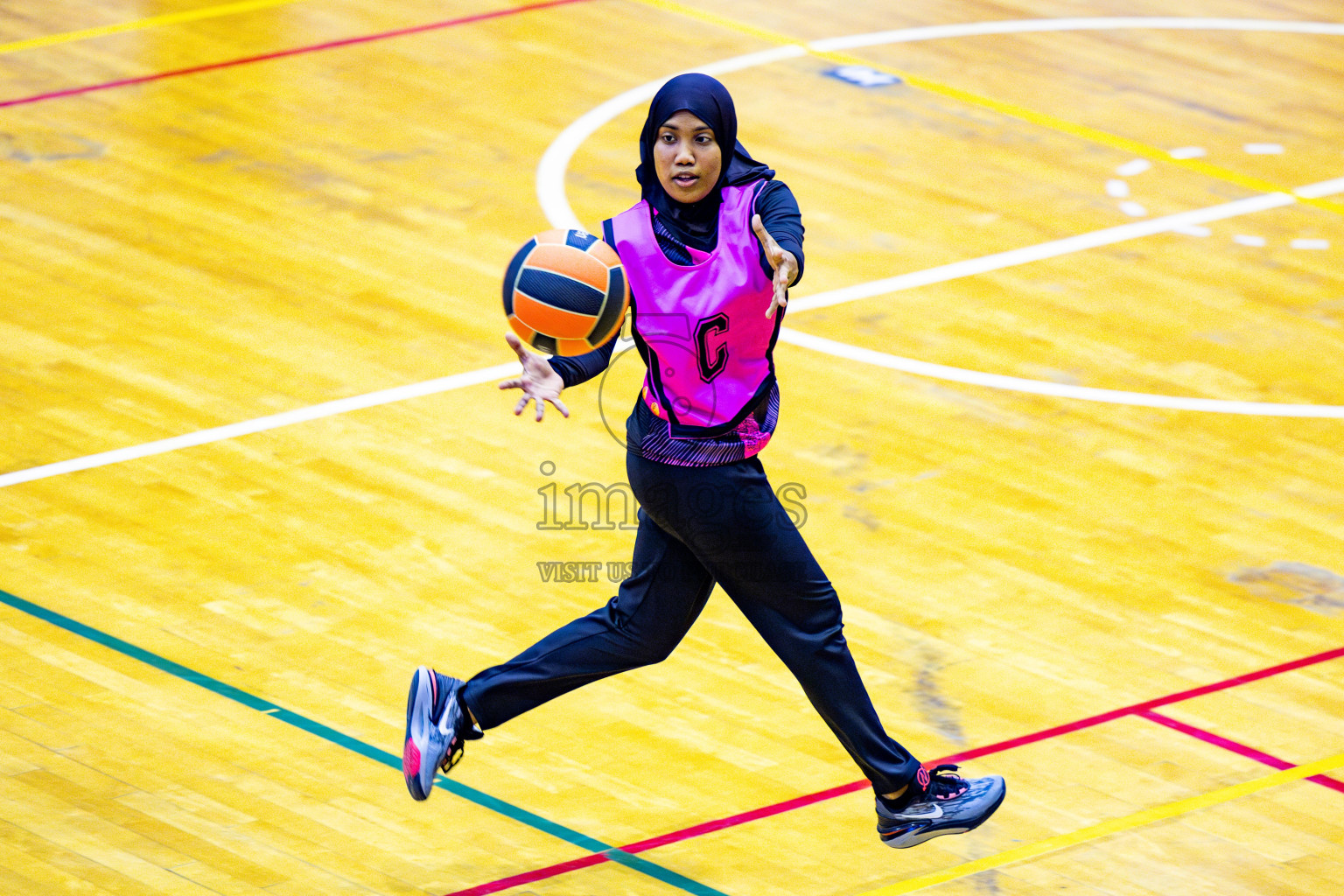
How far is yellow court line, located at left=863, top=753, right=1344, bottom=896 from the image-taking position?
247 inches

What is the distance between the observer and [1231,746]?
23.3ft

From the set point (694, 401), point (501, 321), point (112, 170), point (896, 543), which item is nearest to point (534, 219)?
point (501, 321)

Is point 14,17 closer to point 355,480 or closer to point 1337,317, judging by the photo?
point 355,480

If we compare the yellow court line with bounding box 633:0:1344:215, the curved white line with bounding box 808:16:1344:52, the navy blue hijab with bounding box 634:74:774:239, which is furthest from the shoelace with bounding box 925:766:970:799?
the curved white line with bounding box 808:16:1344:52

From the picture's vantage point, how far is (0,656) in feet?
23.7

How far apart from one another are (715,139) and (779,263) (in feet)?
1.31

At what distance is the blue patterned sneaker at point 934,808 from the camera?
6.03 metres

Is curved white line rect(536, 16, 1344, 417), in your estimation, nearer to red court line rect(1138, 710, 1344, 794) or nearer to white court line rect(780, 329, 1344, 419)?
white court line rect(780, 329, 1344, 419)

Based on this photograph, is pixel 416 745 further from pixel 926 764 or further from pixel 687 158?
pixel 687 158

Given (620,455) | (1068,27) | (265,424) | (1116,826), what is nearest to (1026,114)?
(1068,27)

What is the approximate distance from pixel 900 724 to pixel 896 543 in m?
1.44

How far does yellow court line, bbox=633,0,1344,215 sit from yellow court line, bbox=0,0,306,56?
2845 mm

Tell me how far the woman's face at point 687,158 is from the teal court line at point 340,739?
2039 millimetres

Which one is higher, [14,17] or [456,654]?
[14,17]
